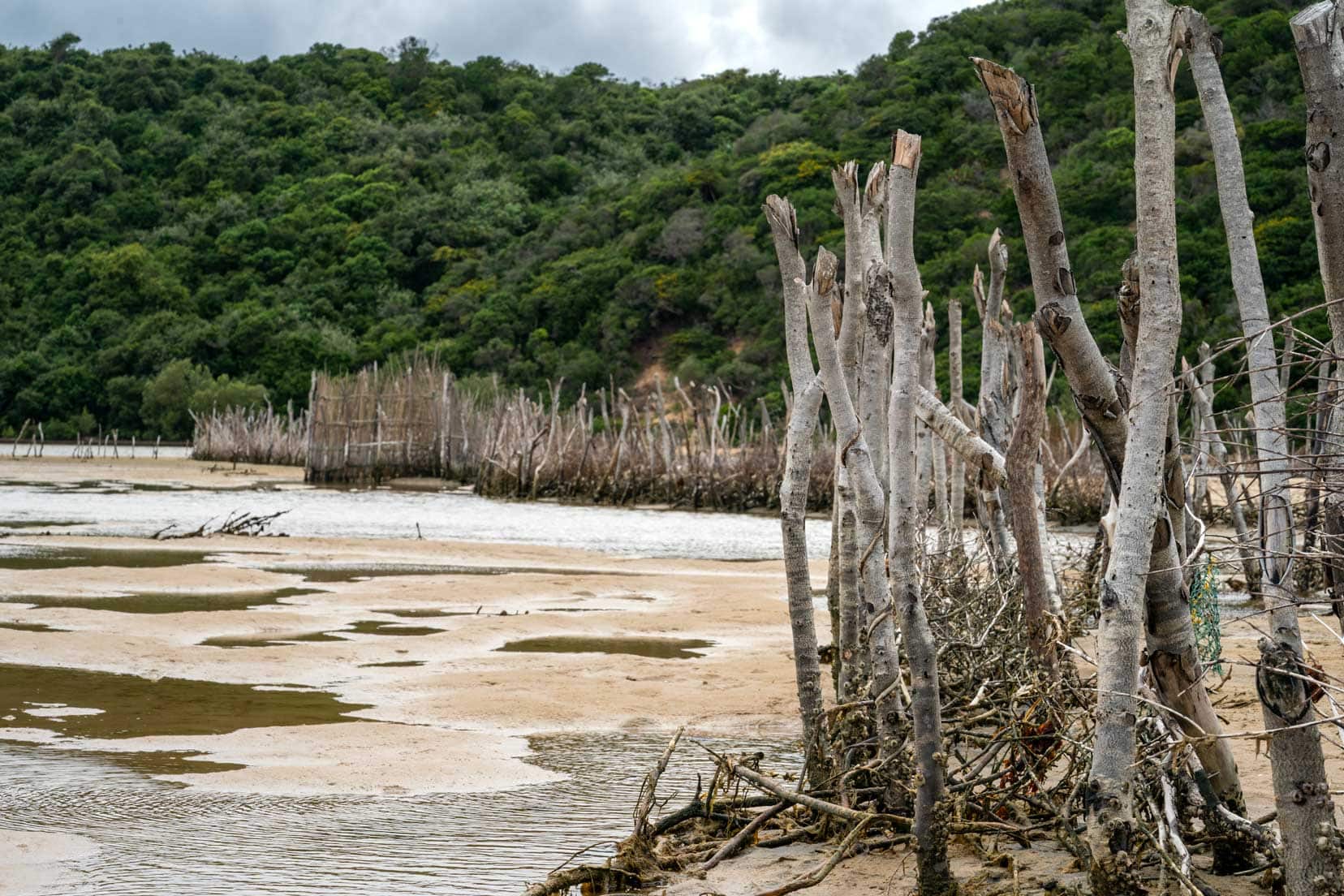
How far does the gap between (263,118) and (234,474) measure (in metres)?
40.8

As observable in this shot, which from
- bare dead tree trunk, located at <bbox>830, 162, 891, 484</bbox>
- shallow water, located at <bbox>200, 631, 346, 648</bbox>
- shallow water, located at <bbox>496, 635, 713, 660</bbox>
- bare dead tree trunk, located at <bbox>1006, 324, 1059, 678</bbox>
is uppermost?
bare dead tree trunk, located at <bbox>830, 162, 891, 484</bbox>

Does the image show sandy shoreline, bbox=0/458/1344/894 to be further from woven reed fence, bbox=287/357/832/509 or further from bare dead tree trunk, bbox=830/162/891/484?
woven reed fence, bbox=287/357/832/509

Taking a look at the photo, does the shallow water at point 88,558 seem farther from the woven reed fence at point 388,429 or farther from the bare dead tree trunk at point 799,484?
the woven reed fence at point 388,429

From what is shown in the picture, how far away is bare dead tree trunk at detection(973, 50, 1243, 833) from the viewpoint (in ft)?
9.89

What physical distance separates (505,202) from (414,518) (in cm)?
4353

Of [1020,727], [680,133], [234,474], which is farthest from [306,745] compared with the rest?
[680,133]

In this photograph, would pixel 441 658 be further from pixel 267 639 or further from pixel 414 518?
pixel 414 518

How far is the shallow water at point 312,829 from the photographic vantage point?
3.83 metres

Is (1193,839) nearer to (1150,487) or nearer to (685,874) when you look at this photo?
(1150,487)

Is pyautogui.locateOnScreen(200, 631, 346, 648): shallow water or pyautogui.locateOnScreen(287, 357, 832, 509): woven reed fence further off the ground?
pyautogui.locateOnScreen(287, 357, 832, 509): woven reed fence

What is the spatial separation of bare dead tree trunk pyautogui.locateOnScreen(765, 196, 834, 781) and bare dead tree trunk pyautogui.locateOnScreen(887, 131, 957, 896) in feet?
1.48

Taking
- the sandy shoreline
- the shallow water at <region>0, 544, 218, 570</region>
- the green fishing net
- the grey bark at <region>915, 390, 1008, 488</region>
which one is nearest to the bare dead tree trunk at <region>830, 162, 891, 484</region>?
the grey bark at <region>915, 390, 1008, 488</region>

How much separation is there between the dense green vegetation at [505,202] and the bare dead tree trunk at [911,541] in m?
23.7

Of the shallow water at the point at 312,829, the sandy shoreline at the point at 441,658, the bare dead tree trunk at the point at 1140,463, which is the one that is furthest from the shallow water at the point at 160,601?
the bare dead tree trunk at the point at 1140,463
